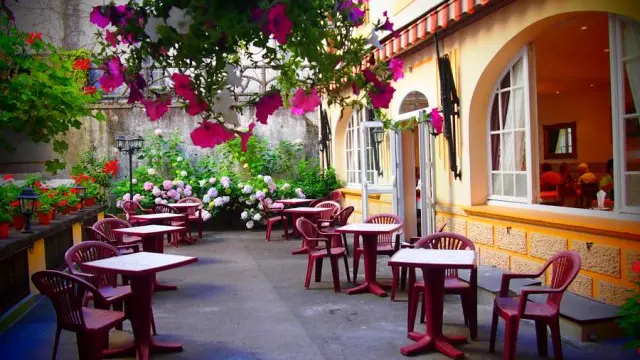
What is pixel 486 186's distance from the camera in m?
7.53

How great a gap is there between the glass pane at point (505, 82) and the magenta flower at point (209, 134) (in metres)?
6.26

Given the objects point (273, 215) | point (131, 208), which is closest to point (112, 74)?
point (131, 208)

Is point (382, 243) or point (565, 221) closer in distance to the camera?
point (565, 221)

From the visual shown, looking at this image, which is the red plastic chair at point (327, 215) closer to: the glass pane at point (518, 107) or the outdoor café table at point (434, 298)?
the glass pane at point (518, 107)

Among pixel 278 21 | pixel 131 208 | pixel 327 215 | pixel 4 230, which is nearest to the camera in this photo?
pixel 278 21

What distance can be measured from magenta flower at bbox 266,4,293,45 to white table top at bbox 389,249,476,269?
11.4 ft

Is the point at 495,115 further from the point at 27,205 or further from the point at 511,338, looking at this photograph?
the point at 27,205

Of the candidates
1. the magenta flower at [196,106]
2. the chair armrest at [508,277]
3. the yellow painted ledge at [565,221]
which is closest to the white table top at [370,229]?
the yellow painted ledge at [565,221]

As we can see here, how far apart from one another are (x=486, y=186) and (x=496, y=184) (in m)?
0.15

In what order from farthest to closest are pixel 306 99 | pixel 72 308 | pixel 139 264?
pixel 139 264
pixel 72 308
pixel 306 99

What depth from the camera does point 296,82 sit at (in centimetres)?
181

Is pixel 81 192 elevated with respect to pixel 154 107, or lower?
lower

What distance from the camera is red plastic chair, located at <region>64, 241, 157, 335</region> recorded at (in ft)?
16.2

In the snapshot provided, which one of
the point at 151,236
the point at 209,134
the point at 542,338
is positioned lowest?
the point at 542,338
